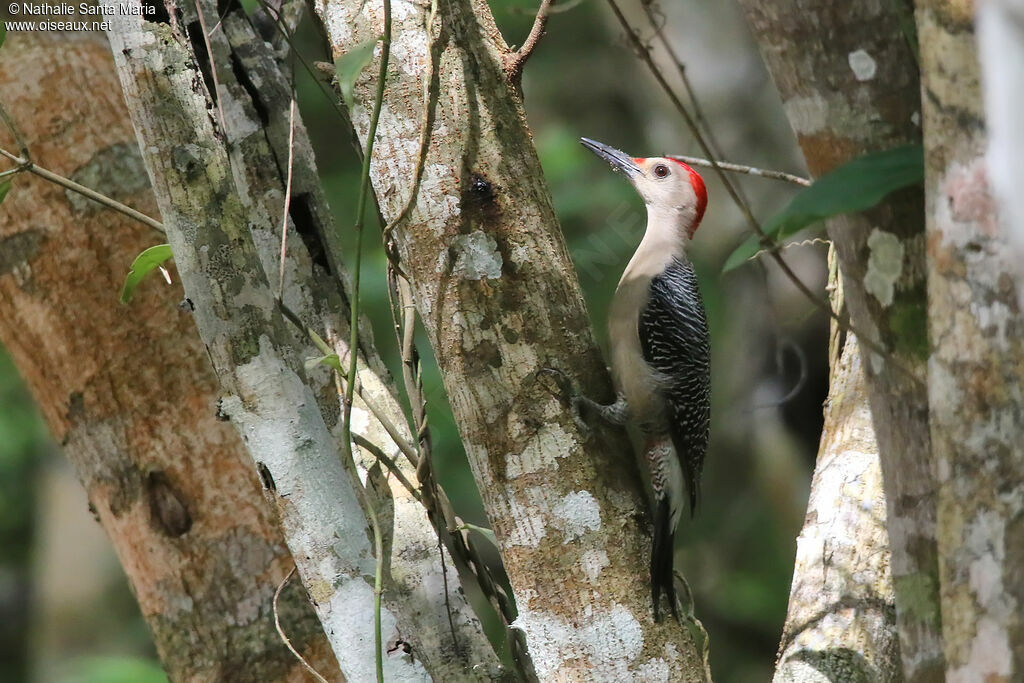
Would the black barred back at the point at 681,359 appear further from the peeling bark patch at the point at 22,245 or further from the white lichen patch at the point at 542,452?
the peeling bark patch at the point at 22,245

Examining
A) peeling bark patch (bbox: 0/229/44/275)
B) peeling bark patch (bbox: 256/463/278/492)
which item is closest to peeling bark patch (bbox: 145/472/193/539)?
peeling bark patch (bbox: 0/229/44/275)

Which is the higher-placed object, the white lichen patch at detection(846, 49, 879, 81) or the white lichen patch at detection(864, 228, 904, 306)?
the white lichen patch at detection(846, 49, 879, 81)

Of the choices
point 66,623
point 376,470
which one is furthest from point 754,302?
point 376,470

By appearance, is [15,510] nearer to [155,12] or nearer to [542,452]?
[155,12]

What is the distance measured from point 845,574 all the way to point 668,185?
5.66 feet

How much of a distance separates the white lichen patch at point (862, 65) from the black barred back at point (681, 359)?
1924 millimetres

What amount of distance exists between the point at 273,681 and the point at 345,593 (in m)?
1.17

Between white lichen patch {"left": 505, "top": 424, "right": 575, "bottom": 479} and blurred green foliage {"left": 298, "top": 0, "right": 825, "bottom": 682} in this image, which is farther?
blurred green foliage {"left": 298, "top": 0, "right": 825, "bottom": 682}

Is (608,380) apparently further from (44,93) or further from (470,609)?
(44,93)

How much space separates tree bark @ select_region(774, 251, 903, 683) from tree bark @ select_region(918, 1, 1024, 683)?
1079 millimetres

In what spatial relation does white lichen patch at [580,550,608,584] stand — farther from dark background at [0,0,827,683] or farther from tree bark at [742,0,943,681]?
dark background at [0,0,827,683]

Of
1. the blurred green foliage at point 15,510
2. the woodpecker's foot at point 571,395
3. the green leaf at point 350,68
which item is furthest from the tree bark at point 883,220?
the blurred green foliage at point 15,510

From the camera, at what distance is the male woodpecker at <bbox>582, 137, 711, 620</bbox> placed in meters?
3.36

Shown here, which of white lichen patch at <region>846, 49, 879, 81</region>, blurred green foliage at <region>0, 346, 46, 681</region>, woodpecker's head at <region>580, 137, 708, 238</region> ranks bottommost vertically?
blurred green foliage at <region>0, 346, 46, 681</region>
